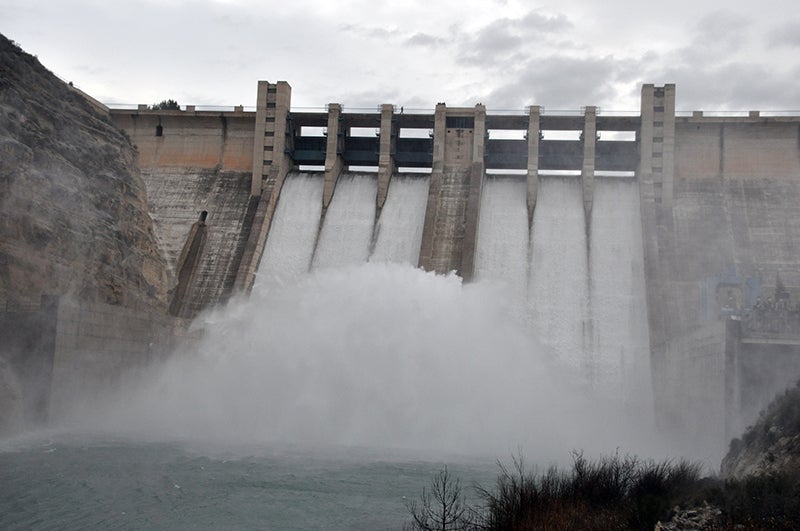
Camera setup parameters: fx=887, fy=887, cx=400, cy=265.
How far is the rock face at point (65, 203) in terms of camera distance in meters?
26.7

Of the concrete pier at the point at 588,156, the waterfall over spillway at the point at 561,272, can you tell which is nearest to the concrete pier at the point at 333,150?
the waterfall over spillway at the point at 561,272

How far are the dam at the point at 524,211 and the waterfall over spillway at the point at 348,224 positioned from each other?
0.30 ft

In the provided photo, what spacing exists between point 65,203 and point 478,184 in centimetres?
1761

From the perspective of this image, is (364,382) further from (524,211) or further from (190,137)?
(190,137)

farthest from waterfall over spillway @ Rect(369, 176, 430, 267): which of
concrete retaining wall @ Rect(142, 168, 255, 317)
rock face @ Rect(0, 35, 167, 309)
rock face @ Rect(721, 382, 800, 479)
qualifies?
rock face @ Rect(721, 382, 800, 479)

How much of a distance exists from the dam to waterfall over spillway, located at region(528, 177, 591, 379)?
0.07 metres

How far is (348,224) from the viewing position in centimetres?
3941

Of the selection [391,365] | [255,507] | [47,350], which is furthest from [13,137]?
[255,507]

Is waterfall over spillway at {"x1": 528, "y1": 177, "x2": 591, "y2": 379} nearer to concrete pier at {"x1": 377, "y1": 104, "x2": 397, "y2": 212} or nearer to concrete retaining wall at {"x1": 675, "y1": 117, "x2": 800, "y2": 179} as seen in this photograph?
concrete retaining wall at {"x1": 675, "y1": 117, "x2": 800, "y2": 179}

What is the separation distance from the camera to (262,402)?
29.0 metres

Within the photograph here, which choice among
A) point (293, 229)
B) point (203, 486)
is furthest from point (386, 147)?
point (203, 486)

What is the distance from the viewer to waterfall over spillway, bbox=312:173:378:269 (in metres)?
37.9

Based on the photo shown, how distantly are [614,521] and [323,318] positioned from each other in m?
18.0

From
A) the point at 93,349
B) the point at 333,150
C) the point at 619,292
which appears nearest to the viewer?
the point at 93,349
